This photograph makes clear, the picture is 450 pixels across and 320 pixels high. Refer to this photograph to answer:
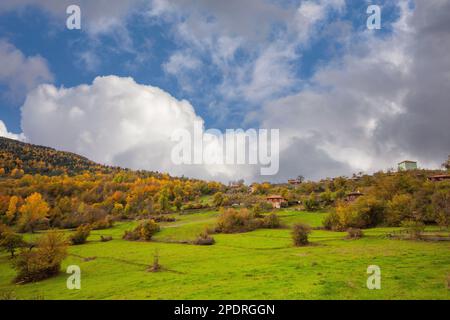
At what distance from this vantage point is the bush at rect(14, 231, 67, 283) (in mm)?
41500

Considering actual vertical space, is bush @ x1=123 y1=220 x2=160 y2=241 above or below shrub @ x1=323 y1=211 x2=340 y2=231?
below

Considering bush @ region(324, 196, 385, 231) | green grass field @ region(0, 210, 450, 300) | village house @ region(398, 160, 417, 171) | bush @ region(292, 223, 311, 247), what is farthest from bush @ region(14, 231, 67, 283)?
village house @ region(398, 160, 417, 171)

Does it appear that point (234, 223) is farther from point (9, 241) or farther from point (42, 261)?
point (9, 241)

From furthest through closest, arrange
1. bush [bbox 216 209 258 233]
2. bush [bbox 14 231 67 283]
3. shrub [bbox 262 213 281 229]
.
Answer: shrub [bbox 262 213 281 229]
bush [bbox 216 209 258 233]
bush [bbox 14 231 67 283]

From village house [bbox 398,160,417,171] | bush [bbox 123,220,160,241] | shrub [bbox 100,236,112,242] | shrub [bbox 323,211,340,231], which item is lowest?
shrub [bbox 100,236,112,242]

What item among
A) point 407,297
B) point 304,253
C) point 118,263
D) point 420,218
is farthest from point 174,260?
point 420,218

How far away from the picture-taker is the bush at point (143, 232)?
7431 cm

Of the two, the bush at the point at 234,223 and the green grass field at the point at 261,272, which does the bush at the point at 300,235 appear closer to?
the green grass field at the point at 261,272

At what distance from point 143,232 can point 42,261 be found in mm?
32837

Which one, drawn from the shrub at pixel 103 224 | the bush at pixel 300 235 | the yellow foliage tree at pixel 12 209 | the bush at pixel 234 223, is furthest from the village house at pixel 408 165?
the yellow foliage tree at pixel 12 209

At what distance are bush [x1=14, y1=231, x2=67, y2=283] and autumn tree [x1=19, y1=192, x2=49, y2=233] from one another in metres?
61.7

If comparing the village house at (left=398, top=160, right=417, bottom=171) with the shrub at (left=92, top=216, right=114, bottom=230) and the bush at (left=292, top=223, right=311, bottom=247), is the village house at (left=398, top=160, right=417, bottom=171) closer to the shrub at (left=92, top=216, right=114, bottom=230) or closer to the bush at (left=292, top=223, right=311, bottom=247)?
the bush at (left=292, top=223, right=311, bottom=247)

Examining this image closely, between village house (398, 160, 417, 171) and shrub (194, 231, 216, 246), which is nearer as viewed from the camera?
shrub (194, 231, 216, 246)

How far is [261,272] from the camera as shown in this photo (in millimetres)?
33406
